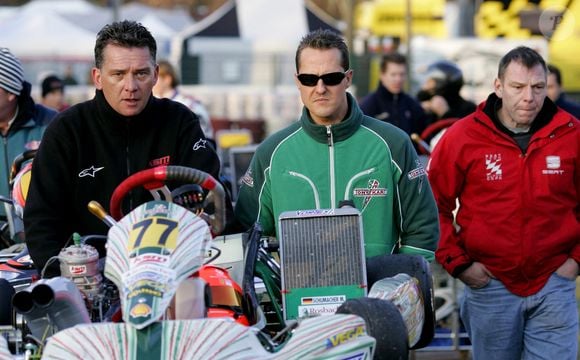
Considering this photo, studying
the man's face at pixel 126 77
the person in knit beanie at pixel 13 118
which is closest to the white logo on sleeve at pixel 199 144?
the man's face at pixel 126 77

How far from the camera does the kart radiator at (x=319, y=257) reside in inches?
228

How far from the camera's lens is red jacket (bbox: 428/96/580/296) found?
6.91 m

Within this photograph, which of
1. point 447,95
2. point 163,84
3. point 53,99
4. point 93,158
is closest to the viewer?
point 93,158

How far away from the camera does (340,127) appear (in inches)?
253

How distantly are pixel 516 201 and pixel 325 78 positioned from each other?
1.32 meters

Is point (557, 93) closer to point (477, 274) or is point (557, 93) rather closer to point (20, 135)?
point (477, 274)

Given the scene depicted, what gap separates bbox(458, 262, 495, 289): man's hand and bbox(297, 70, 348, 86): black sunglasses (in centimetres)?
138

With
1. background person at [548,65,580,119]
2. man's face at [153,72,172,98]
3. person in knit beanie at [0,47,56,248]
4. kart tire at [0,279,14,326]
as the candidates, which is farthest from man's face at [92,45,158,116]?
man's face at [153,72,172,98]

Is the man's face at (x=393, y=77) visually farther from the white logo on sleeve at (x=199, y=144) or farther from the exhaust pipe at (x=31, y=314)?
the exhaust pipe at (x=31, y=314)

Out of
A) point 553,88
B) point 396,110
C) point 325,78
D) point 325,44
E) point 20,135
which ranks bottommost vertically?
point 396,110

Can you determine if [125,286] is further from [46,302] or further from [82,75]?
[82,75]

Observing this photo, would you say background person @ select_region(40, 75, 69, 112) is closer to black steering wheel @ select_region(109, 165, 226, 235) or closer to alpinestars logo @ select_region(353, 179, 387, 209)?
alpinestars logo @ select_region(353, 179, 387, 209)

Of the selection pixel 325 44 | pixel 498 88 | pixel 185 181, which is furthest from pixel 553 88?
pixel 185 181

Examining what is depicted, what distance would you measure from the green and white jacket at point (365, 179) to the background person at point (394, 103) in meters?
5.68
